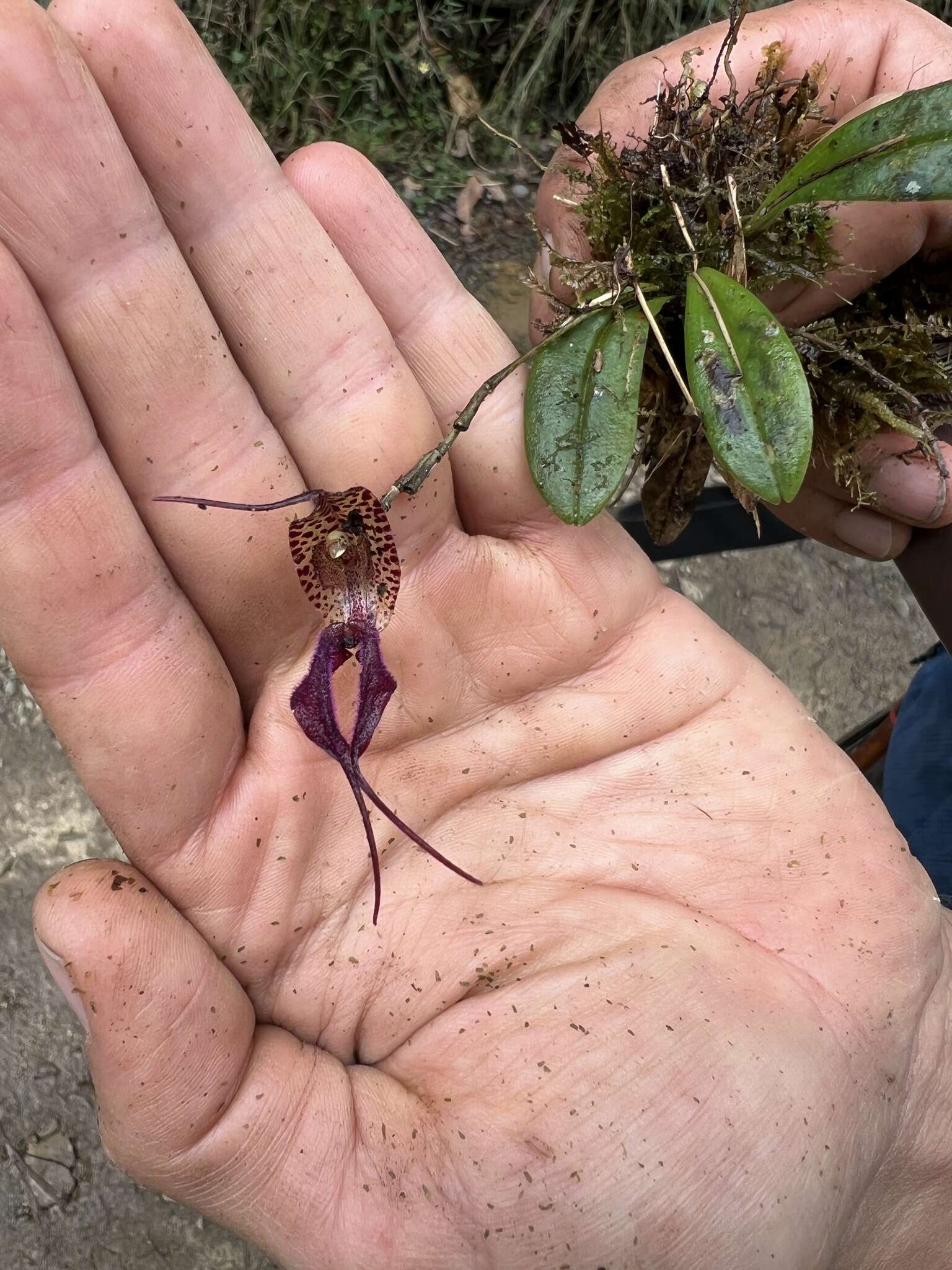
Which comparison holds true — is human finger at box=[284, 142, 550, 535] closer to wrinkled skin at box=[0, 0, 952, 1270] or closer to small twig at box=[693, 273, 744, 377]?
wrinkled skin at box=[0, 0, 952, 1270]

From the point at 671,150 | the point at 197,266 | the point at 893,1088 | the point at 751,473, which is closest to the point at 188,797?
the point at 197,266

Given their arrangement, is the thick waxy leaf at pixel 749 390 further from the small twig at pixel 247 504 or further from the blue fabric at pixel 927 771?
Result: the blue fabric at pixel 927 771

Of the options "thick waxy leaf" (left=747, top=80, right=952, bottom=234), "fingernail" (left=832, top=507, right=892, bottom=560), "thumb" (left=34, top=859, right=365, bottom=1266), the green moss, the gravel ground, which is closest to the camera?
"thumb" (left=34, top=859, right=365, bottom=1266)

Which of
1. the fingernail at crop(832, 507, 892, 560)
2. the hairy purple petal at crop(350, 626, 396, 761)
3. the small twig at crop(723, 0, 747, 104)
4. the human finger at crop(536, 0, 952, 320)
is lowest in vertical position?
the fingernail at crop(832, 507, 892, 560)

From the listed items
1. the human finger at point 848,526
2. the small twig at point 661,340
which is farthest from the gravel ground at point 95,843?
the small twig at point 661,340

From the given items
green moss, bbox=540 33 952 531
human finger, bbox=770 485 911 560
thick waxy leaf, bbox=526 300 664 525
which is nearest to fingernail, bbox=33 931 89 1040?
thick waxy leaf, bbox=526 300 664 525

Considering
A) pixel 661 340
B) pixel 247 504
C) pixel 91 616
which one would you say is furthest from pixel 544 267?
pixel 91 616
